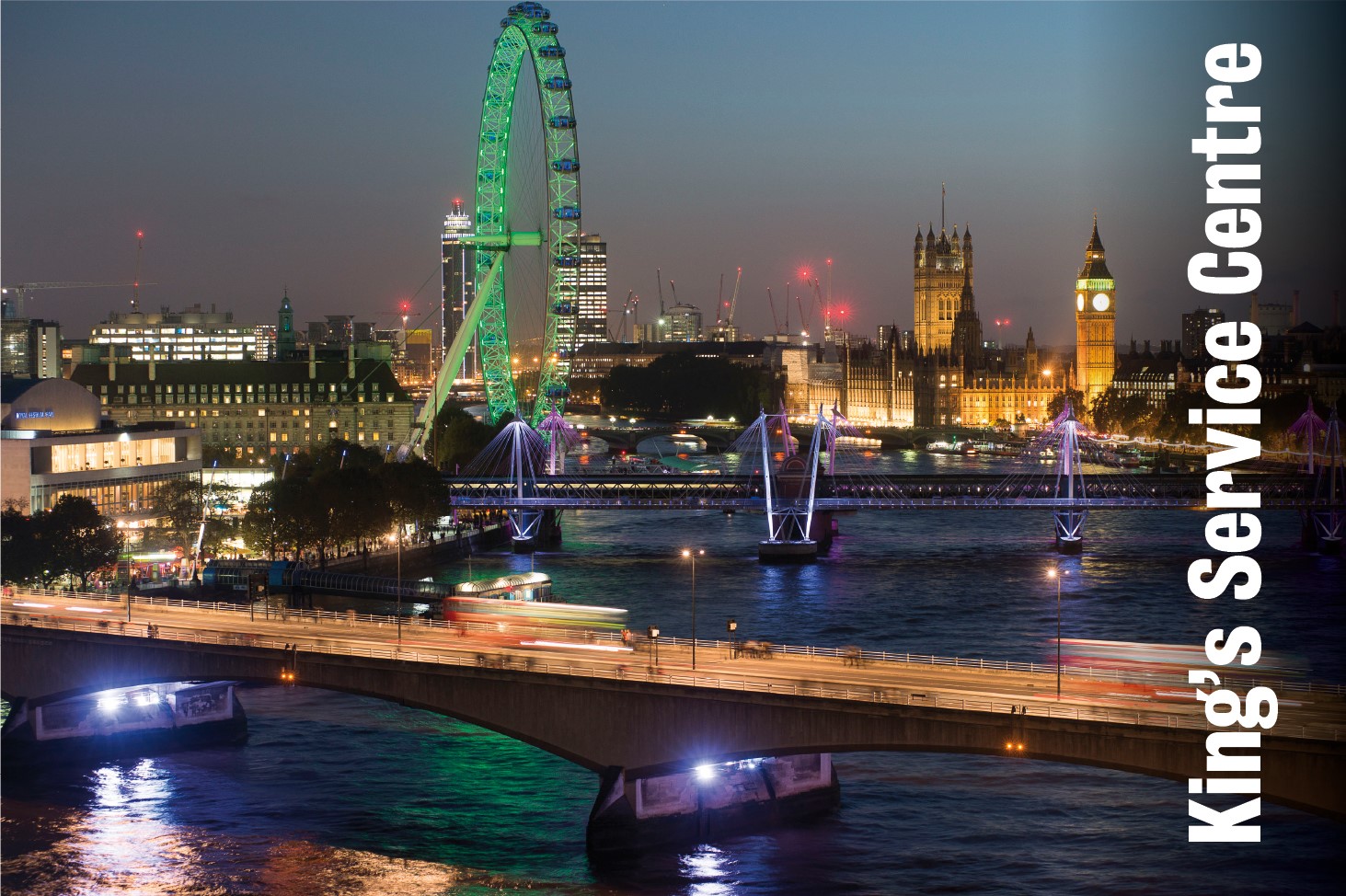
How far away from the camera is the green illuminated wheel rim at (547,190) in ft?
225

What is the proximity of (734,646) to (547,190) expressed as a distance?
4458 cm

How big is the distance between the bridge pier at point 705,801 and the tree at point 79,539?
75.4 feet

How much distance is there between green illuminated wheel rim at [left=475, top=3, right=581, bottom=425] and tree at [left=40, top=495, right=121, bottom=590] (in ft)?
85.0

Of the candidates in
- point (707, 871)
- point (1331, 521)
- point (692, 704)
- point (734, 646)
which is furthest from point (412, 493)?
point (707, 871)

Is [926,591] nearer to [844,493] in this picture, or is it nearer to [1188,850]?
[844,493]

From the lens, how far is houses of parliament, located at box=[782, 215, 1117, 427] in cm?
16300

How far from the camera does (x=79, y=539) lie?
47.2 m

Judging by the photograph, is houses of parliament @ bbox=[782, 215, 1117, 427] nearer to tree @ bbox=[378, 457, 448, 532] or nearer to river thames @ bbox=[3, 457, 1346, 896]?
tree @ bbox=[378, 457, 448, 532]

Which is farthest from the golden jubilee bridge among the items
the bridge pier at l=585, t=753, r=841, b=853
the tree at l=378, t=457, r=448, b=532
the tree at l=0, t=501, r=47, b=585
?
the bridge pier at l=585, t=753, r=841, b=853

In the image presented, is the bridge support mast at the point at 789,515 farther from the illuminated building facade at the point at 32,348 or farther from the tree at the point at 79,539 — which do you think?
the illuminated building facade at the point at 32,348

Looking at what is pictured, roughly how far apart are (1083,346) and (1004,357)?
716 centimetres

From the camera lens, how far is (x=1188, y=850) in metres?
27.4

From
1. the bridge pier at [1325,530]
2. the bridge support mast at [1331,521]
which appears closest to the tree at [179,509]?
the bridge support mast at [1331,521]

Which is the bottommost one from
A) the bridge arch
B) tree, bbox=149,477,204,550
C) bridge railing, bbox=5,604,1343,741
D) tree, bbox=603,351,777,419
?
the bridge arch
